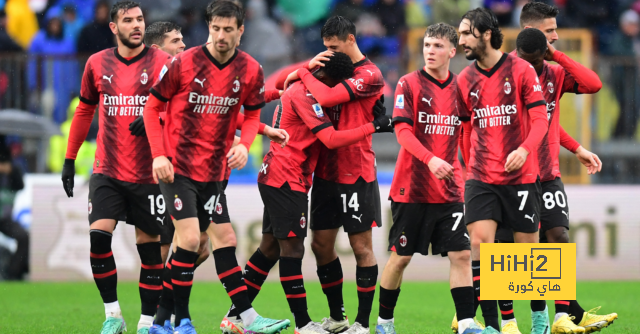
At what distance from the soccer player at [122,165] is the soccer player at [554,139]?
2870 mm

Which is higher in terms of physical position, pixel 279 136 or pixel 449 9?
pixel 449 9

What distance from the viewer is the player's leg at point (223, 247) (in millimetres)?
6180

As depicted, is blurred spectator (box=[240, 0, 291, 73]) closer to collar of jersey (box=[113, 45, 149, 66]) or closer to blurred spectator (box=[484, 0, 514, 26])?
blurred spectator (box=[484, 0, 514, 26])

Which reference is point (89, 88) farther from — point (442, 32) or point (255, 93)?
point (442, 32)

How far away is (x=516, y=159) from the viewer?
237 inches

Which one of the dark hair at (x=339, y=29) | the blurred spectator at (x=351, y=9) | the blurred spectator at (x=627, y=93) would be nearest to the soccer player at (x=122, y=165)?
the dark hair at (x=339, y=29)

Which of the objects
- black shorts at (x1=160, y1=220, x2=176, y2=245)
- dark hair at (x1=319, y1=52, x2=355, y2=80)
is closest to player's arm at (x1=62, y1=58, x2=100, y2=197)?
black shorts at (x1=160, y1=220, x2=176, y2=245)

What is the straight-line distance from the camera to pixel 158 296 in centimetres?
684

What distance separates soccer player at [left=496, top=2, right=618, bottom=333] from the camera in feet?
22.7

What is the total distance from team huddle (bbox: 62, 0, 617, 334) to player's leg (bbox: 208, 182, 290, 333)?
0.01 meters

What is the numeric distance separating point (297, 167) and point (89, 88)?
1.84 meters

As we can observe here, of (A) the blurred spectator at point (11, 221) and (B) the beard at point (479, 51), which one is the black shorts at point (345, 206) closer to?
(B) the beard at point (479, 51)

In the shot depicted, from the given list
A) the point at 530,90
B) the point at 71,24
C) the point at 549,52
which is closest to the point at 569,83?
the point at 549,52

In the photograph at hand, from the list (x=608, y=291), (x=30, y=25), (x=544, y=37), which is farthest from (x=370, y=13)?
(x=544, y=37)
